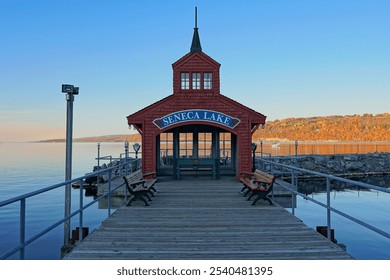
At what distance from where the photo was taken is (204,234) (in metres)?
6.73

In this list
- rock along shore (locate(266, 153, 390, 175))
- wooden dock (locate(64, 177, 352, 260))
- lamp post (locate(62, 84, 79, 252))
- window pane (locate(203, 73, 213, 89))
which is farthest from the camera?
rock along shore (locate(266, 153, 390, 175))

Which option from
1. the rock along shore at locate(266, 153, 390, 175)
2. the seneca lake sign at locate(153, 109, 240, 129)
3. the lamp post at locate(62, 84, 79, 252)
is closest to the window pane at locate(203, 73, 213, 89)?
the seneca lake sign at locate(153, 109, 240, 129)

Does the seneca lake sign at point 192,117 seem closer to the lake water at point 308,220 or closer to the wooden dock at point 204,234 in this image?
the wooden dock at point 204,234

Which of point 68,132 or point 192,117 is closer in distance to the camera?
point 68,132

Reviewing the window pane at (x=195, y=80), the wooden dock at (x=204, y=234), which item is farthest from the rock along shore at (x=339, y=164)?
the wooden dock at (x=204, y=234)

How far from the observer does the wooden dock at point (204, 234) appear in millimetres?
5586

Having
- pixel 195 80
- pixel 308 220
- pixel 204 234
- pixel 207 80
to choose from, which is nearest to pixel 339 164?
pixel 308 220

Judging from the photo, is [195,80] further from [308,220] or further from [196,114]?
[308,220]

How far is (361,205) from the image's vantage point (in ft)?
79.2

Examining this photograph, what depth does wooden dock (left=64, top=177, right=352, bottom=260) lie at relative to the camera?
5586 mm


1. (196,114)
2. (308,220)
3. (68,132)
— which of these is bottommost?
(308,220)

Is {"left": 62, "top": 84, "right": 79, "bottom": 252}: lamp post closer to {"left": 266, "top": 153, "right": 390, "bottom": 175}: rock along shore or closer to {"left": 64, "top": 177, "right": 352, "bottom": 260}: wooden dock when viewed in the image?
{"left": 64, "top": 177, "right": 352, "bottom": 260}: wooden dock
